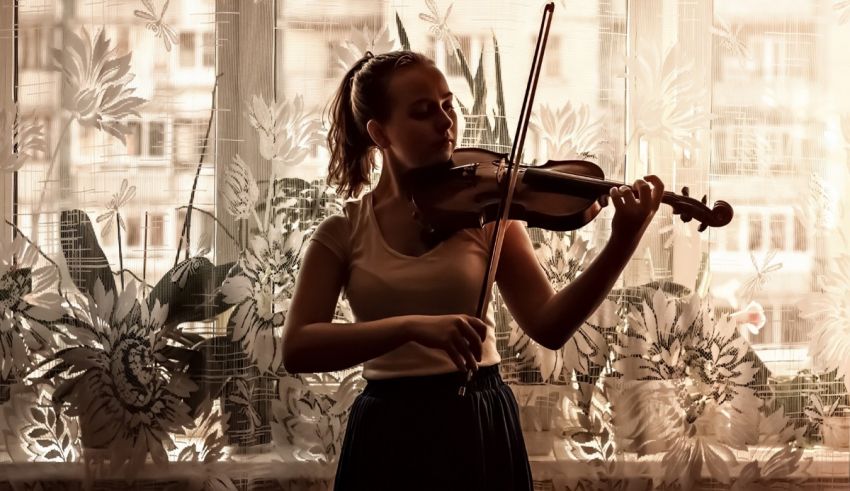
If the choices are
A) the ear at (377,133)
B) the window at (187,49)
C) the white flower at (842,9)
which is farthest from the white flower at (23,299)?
the white flower at (842,9)

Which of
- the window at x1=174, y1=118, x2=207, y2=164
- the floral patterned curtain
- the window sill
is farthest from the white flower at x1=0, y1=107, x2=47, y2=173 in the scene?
the window sill

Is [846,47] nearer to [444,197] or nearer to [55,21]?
[444,197]

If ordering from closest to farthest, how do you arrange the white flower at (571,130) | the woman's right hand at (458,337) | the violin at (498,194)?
the woman's right hand at (458,337) < the violin at (498,194) < the white flower at (571,130)

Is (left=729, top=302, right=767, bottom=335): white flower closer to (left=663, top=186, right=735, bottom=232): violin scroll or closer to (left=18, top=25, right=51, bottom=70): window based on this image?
(left=663, top=186, right=735, bottom=232): violin scroll

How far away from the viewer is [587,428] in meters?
1.53

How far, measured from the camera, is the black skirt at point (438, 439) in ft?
3.60

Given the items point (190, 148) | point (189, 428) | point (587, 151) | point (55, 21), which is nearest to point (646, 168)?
point (587, 151)

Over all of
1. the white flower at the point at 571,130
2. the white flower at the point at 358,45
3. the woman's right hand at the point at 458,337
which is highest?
the white flower at the point at 358,45

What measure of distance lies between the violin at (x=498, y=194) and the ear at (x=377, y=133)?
2.9 inches

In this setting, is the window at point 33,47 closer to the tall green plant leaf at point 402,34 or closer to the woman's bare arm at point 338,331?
the tall green plant leaf at point 402,34

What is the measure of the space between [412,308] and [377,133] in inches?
9.2

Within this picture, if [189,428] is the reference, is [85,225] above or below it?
above

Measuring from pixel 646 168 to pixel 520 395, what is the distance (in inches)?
16.7

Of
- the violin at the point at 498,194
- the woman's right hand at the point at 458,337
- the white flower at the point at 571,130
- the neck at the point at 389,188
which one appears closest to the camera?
the woman's right hand at the point at 458,337
